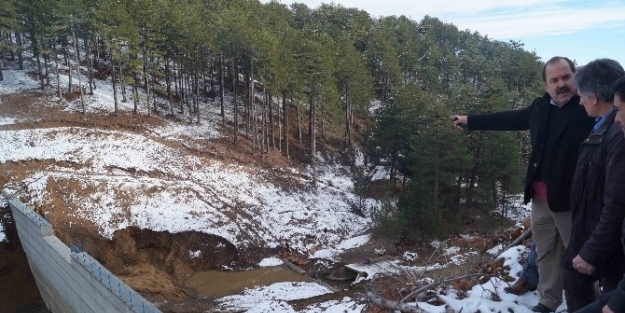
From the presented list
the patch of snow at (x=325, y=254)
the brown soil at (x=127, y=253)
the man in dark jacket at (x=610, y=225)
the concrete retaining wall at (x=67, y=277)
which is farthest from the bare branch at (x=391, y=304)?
the patch of snow at (x=325, y=254)

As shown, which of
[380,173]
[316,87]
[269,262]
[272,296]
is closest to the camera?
[272,296]

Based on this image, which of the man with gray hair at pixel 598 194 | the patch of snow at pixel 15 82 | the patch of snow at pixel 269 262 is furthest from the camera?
the patch of snow at pixel 15 82

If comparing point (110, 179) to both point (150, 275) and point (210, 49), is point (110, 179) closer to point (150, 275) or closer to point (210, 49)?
point (150, 275)

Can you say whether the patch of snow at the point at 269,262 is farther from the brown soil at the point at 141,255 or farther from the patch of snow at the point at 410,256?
the patch of snow at the point at 410,256

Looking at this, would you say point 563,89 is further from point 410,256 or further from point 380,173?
point 380,173

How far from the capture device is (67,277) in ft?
46.5

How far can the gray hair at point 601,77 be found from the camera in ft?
10.7

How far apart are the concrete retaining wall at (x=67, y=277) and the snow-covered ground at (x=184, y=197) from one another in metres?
3.12

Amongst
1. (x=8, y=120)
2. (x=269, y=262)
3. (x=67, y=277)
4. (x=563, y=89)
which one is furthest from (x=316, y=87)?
(x=563, y=89)

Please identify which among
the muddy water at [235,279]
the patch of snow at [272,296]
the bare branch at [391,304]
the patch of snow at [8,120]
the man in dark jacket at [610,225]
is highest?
the man in dark jacket at [610,225]

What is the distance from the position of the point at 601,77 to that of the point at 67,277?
15907mm

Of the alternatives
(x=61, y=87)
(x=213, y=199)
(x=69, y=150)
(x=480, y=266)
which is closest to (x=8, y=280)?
(x=69, y=150)

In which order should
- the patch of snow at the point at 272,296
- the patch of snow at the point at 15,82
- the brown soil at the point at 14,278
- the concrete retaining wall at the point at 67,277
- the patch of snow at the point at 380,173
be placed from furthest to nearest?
the patch of snow at the point at 380,173, the patch of snow at the point at 15,82, the brown soil at the point at 14,278, the patch of snow at the point at 272,296, the concrete retaining wall at the point at 67,277

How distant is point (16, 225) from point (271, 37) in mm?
18085
